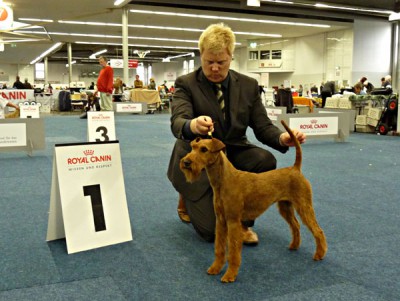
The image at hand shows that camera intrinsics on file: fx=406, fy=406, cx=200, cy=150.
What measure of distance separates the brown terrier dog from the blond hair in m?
0.54

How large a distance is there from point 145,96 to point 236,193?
43.8 ft

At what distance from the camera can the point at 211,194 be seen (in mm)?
2305

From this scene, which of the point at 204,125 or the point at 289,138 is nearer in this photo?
the point at 204,125

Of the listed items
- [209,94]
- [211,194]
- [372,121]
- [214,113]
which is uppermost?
[209,94]

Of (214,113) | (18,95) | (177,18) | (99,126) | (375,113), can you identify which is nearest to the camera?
(214,113)

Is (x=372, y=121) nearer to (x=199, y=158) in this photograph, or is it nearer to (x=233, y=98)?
(x=233, y=98)

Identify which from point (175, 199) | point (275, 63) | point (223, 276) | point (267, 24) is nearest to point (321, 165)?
point (175, 199)

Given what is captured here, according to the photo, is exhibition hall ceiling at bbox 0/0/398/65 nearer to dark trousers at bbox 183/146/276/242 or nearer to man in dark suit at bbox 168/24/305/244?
man in dark suit at bbox 168/24/305/244

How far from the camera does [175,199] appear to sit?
10.7 feet

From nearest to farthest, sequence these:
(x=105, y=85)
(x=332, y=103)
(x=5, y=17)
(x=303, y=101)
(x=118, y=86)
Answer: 1. (x=105, y=85)
2. (x=332, y=103)
3. (x=5, y=17)
4. (x=303, y=101)
5. (x=118, y=86)

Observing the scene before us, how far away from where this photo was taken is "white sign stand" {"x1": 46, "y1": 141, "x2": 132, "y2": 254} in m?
2.14

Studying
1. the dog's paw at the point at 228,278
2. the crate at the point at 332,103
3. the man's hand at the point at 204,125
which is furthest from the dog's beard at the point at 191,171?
the crate at the point at 332,103

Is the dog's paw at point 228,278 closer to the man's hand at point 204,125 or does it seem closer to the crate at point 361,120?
the man's hand at point 204,125

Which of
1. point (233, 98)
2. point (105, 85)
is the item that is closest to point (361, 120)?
point (105, 85)
